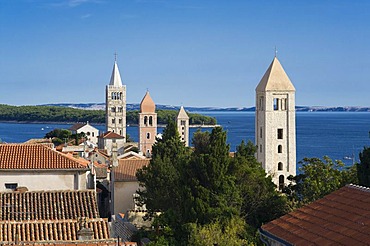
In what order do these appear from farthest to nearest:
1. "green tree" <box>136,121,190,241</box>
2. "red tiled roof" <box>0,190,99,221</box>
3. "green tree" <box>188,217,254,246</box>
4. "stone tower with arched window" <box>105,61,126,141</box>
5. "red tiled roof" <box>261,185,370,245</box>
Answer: "stone tower with arched window" <box>105,61,126,141</box> → "green tree" <box>136,121,190,241</box> → "green tree" <box>188,217,254,246</box> → "red tiled roof" <box>0,190,99,221</box> → "red tiled roof" <box>261,185,370,245</box>

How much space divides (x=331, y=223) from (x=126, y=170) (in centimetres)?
2796

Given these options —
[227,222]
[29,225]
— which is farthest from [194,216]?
[29,225]

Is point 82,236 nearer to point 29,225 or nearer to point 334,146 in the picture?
point 29,225

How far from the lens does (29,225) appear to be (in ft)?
55.5

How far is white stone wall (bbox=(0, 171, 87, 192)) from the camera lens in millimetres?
29031

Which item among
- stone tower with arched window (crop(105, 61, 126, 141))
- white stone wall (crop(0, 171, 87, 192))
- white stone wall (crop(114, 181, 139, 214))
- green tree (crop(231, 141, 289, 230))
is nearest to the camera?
white stone wall (crop(0, 171, 87, 192))

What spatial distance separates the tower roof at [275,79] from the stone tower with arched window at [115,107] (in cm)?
5943

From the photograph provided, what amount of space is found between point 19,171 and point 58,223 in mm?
12642

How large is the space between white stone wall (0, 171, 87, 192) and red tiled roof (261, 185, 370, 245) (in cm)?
1481

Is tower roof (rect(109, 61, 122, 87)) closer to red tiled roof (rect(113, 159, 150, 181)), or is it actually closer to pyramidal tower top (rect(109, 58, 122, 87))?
pyramidal tower top (rect(109, 58, 122, 87))

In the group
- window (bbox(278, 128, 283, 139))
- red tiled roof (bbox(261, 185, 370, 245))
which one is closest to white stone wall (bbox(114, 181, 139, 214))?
red tiled roof (bbox(261, 185, 370, 245))

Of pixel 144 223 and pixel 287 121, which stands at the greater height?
pixel 287 121

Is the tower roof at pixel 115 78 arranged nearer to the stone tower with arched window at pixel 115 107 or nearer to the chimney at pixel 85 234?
the stone tower with arched window at pixel 115 107

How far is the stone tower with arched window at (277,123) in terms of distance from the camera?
216ft
